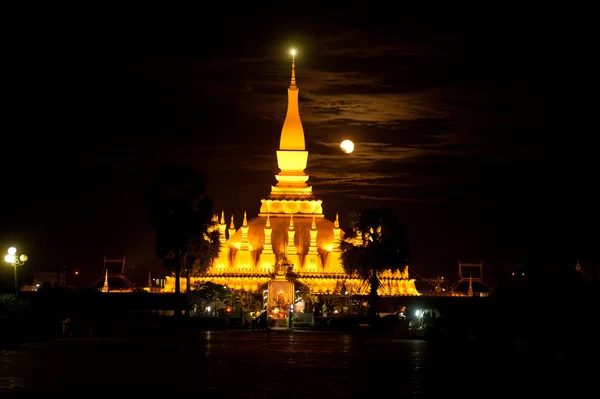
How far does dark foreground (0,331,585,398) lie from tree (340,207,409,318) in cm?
2845

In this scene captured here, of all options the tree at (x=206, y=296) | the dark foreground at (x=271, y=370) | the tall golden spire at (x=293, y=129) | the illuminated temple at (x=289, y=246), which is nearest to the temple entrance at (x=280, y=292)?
the illuminated temple at (x=289, y=246)

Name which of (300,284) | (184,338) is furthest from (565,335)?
(300,284)

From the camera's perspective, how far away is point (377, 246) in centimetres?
7538

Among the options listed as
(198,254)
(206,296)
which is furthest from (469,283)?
(198,254)

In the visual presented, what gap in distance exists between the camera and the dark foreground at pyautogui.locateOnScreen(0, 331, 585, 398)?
26484 millimetres

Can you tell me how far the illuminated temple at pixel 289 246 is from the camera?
88688mm

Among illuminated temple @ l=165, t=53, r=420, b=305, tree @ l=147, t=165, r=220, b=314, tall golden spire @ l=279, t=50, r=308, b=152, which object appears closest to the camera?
tree @ l=147, t=165, r=220, b=314

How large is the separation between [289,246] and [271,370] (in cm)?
6169

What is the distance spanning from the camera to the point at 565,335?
3678 cm

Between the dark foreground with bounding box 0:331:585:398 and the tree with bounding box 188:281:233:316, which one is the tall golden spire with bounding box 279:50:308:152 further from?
the dark foreground with bounding box 0:331:585:398

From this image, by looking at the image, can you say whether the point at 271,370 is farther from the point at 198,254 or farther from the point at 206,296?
the point at 206,296

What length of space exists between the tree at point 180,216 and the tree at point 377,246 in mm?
9873

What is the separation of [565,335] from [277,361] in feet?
28.1

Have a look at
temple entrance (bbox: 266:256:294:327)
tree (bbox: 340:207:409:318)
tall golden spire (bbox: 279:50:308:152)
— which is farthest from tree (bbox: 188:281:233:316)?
tall golden spire (bbox: 279:50:308:152)
